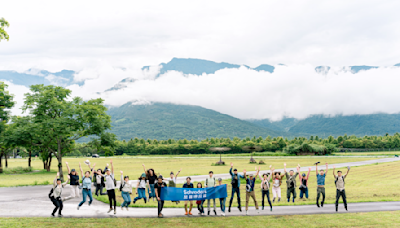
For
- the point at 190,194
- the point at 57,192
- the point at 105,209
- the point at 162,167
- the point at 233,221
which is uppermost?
the point at 57,192

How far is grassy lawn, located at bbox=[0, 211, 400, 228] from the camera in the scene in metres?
15.3

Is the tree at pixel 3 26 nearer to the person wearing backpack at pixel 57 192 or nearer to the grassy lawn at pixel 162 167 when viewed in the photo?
the person wearing backpack at pixel 57 192

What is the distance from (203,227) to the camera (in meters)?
15.1

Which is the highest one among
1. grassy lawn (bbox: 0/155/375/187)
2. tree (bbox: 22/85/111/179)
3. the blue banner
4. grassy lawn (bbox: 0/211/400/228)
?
tree (bbox: 22/85/111/179)

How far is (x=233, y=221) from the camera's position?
16266mm

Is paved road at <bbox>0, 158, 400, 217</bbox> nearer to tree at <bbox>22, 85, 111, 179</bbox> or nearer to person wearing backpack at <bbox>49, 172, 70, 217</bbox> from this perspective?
person wearing backpack at <bbox>49, 172, 70, 217</bbox>

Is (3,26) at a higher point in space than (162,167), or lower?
higher

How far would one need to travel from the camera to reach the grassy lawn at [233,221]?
50.3ft

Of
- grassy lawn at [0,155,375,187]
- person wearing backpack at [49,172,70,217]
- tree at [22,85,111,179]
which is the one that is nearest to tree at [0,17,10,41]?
person wearing backpack at [49,172,70,217]

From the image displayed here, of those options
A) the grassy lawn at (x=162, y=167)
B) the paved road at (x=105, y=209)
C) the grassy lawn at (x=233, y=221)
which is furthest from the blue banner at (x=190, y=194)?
the grassy lawn at (x=162, y=167)

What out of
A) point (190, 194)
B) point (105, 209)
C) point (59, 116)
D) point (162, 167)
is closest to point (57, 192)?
→ point (105, 209)

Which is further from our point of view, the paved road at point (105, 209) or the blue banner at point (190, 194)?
the blue banner at point (190, 194)

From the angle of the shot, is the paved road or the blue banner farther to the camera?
the blue banner

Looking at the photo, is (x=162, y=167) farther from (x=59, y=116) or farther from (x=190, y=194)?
(x=190, y=194)
